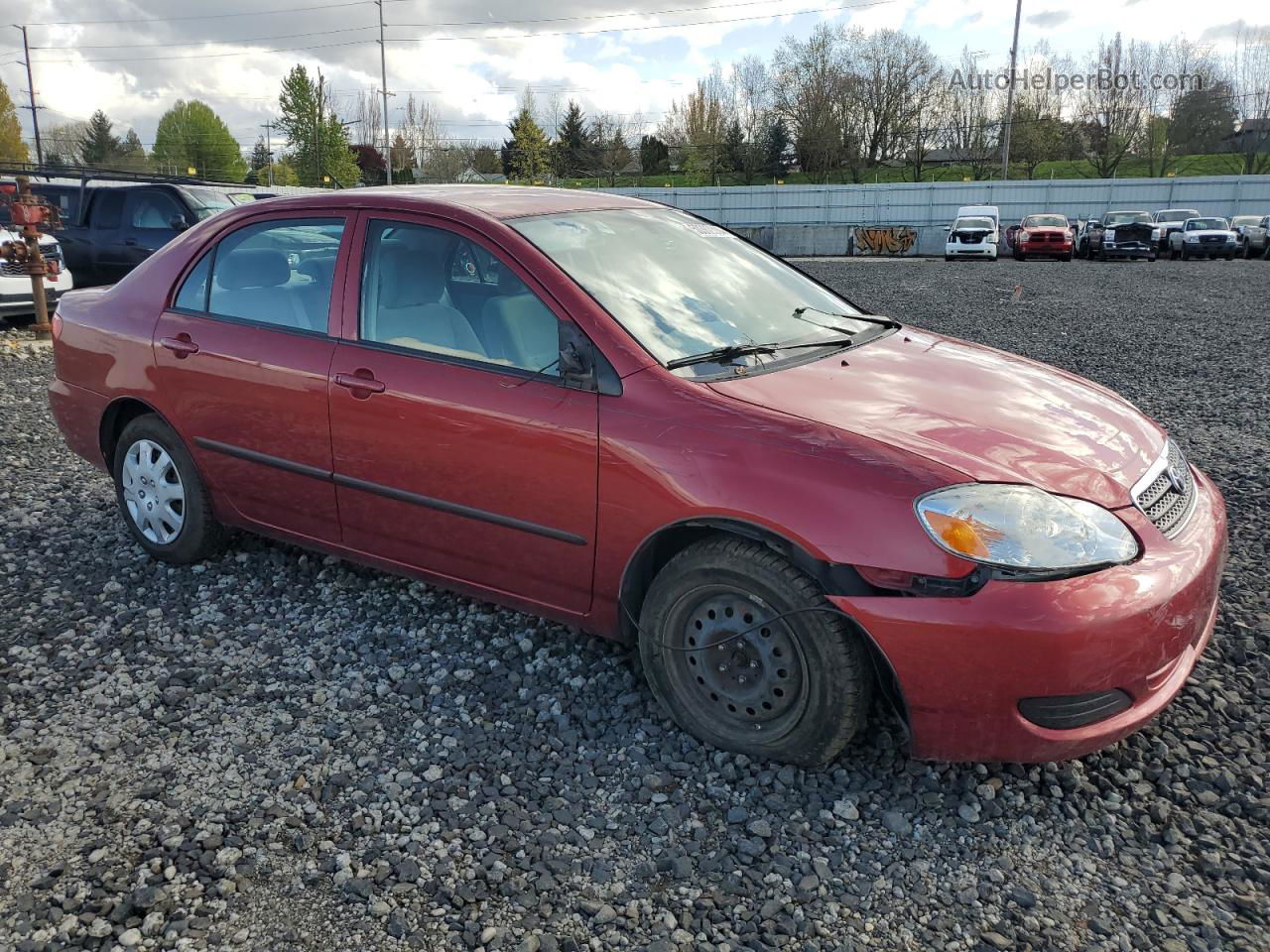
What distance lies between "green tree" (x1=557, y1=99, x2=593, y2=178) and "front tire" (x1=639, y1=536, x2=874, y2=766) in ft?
216

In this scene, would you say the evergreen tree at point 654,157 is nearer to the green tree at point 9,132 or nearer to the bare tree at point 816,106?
the bare tree at point 816,106

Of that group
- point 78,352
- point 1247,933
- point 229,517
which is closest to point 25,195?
point 78,352

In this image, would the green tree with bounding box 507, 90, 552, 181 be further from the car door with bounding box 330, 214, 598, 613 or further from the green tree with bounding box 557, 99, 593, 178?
the car door with bounding box 330, 214, 598, 613

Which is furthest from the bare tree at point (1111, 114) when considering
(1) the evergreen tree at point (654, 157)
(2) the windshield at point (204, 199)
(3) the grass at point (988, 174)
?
(2) the windshield at point (204, 199)

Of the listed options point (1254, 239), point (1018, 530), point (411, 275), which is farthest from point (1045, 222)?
point (1018, 530)

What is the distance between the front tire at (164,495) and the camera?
4203 mm

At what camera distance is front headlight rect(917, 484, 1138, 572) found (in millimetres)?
2480

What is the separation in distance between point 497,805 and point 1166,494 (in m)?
2.24

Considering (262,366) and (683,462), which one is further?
(262,366)

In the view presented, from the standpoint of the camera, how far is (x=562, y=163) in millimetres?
66688

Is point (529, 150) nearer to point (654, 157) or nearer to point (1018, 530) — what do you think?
point (654, 157)

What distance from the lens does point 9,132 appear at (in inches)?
3019

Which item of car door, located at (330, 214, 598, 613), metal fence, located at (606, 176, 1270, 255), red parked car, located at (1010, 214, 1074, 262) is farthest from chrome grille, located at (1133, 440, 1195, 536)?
metal fence, located at (606, 176, 1270, 255)

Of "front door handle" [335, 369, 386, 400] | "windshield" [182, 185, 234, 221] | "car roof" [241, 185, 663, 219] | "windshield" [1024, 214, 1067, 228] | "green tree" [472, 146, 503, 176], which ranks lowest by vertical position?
"front door handle" [335, 369, 386, 400]
